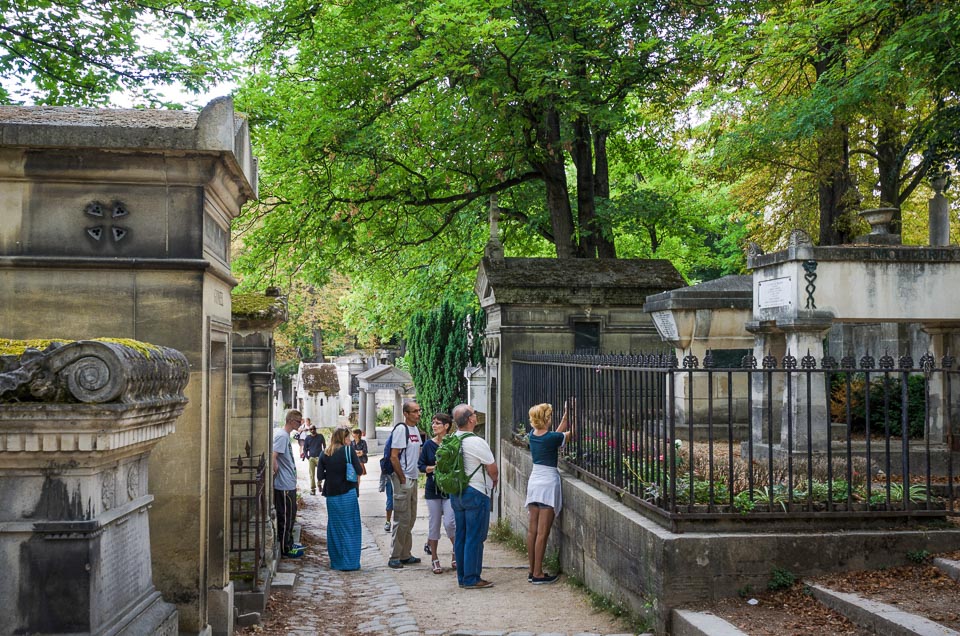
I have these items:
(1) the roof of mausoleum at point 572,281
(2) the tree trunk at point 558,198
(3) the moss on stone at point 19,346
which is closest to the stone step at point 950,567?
(3) the moss on stone at point 19,346

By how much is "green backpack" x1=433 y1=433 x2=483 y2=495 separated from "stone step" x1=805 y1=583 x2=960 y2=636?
3.69 metres

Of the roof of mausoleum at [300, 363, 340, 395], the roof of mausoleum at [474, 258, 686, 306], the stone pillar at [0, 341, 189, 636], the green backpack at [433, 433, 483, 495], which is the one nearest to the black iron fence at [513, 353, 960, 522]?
the roof of mausoleum at [474, 258, 686, 306]

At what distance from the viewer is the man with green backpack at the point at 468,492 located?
29.4 ft

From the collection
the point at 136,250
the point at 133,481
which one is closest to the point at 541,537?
the point at 136,250

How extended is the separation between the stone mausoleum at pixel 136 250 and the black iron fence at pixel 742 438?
3193 millimetres

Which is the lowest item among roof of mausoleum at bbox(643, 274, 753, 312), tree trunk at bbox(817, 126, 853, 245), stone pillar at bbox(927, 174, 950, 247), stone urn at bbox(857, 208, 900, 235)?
roof of mausoleum at bbox(643, 274, 753, 312)

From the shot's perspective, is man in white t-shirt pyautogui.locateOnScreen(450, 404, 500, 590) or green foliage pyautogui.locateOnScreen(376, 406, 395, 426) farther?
green foliage pyautogui.locateOnScreen(376, 406, 395, 426)

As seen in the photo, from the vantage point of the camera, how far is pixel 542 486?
29.5 ft

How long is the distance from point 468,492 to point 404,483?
189cm

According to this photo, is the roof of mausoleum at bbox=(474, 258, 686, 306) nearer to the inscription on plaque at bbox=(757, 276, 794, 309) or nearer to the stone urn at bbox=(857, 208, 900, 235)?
the inscription on plaque at bbox=(757, 276, 794, 309)

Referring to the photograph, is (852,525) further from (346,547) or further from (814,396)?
(346,547)

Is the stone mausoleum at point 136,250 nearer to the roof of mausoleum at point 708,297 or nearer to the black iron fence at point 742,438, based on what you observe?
the black iron fence at point 742,438

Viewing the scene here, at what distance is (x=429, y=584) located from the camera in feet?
31.0

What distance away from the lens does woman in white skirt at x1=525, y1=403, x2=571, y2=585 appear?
8.89 m
